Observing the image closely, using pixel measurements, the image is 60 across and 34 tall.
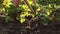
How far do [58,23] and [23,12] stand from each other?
0.35m

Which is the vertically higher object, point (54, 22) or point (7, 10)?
point (7, 10)

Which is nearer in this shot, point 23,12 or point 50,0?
point 23,12

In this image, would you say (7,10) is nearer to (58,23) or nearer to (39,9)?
(39,9)

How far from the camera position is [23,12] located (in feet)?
4.73

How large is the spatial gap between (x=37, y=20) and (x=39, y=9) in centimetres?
10

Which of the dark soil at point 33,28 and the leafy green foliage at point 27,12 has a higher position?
the leafy green foliage at point 27,12

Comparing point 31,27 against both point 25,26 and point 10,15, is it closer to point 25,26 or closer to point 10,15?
point 25,26

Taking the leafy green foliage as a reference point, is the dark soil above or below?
below

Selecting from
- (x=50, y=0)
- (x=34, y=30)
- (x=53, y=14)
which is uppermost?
(x=50, y=0)

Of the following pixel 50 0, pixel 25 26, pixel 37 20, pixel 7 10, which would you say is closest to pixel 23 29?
pixel 25 26

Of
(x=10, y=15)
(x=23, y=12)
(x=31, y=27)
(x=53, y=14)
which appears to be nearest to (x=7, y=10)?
(x=10, y=15)

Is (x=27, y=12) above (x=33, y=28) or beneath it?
above

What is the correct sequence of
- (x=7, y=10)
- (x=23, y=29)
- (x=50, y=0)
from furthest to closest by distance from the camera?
(x=50, y=0) < (x=7, y=10) < (x=23, y=29)

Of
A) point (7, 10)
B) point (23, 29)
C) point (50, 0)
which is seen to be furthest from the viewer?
point (50, 0)
